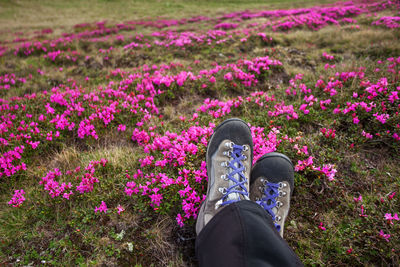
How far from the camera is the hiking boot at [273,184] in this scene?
2.74 m

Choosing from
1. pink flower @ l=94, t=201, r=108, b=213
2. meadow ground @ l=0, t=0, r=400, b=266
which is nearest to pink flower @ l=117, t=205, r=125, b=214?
meadow ground @ l=0, t=0, r=400, b=266

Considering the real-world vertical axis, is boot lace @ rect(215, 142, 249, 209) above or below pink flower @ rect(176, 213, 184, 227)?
above

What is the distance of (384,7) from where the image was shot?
1350 cm

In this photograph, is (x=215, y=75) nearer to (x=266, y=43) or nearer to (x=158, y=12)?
(x=266, y=43)

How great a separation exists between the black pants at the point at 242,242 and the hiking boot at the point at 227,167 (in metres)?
0.35

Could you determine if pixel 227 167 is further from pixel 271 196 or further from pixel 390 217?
Answer: pixel 390 217

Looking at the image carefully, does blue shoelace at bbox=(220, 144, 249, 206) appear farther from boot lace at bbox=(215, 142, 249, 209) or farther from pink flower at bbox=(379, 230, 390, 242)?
pink flower at bbox=(379, 230, 390, 242)

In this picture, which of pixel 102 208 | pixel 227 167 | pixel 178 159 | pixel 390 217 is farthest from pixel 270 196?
pixel 102 208

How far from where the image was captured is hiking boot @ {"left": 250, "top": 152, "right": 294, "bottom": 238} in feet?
8.98

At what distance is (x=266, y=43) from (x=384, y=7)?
11.9 metres

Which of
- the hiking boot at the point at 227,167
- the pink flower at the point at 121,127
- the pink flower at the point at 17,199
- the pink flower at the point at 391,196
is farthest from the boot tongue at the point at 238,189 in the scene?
the pink flower at the point at 17,199

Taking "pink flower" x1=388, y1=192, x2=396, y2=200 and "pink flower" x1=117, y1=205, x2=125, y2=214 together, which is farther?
"pink flower" x1=117, y1=205, x2=125, y2=214

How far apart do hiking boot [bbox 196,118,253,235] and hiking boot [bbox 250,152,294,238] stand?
0.68ft

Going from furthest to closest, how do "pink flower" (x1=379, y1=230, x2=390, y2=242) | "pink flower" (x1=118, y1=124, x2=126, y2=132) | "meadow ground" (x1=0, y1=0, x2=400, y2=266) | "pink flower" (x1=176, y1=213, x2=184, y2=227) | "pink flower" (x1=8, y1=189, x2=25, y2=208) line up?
"pink flower" (x1=118, y1=124, x2=126, y2=132) < "pink flower" (x1=8, y1=189, x2=25, y2=208) < "pink flower" (x1=176, y1=213, x2=184, y2=227) < "meadow ground" (x1=0, y1=0, x2=400, y2=266) < "pink flower" (x1=379, y1=230, x2=390, y2=242)
